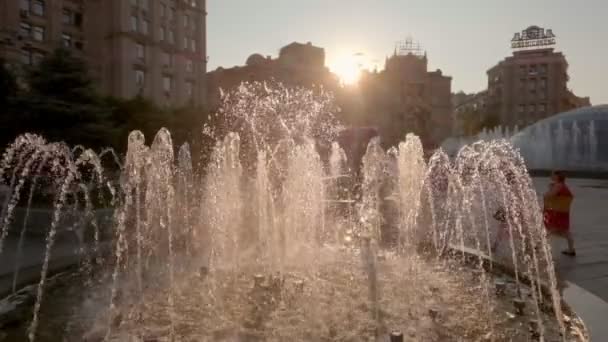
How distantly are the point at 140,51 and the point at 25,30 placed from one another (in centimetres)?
986

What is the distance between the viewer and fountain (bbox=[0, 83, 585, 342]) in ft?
→ 15.2

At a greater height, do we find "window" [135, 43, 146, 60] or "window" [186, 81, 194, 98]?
"window" [135, 43, 146, 60]

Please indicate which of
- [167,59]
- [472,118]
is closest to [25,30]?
Result: [167,59]

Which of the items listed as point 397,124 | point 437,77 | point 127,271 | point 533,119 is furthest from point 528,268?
point 533,119

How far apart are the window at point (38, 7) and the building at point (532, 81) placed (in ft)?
217

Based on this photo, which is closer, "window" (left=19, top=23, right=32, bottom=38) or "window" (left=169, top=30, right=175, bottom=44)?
"window" (left=19, top=23, right=32, bottom=38)

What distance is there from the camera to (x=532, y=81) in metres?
73.6

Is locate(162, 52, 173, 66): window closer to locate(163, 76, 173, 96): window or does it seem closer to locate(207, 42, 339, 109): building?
locate(163, 76, 173, 96): window

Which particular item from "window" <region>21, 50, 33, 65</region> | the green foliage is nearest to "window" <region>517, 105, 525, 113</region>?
"window" <region>21, 50, 33, 65</region>

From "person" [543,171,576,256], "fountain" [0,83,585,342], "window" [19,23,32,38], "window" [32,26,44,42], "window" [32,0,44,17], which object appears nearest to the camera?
"fountain" [0,83,585,342]

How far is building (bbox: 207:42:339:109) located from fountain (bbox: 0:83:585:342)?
4638cm

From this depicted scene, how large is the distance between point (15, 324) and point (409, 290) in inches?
177

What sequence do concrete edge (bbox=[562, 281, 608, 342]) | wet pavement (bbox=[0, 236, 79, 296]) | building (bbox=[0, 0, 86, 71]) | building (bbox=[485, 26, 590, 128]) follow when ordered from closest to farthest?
concrete edge (bbox=[562, 281, 608, 342])
wet pavement (bbox=[0, 236, 79, 296])
building (bbox=[0, 0, 86, 71])
building (bbox=[485, 26, 590, 128])

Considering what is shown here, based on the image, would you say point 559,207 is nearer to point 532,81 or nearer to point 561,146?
point 561,146
